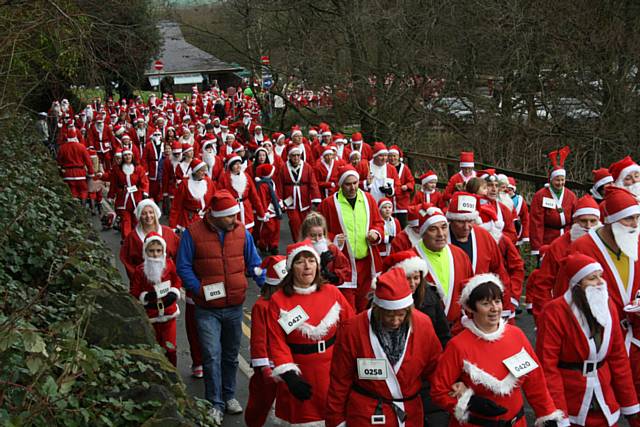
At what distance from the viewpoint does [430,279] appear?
6.49 meters

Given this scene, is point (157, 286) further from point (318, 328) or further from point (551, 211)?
point (551, 211)

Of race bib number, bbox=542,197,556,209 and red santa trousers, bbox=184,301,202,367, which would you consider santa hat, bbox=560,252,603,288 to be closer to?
red santa trousers, bbox=184,301,202,367

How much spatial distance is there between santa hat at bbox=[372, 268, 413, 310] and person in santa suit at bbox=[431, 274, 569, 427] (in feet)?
1.17

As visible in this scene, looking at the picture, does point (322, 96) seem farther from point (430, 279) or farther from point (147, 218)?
point (430, 279)

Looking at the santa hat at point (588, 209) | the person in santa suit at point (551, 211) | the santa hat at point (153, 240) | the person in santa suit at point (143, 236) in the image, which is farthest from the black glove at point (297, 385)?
the person in santa suit at point (551, 211)

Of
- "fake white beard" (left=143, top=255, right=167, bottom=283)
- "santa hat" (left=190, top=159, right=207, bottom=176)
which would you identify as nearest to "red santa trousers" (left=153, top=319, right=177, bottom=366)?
"fake white beard" (left=143, top=255, right=167, bottom=283)

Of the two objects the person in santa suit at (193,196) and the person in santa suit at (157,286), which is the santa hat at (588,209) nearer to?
the person in santa suit at (157,286)

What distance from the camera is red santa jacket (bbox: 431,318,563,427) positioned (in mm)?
4680

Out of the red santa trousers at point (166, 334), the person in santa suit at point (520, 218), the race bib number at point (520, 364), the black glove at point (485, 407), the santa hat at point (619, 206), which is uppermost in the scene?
the santa hat at point (619, 206)

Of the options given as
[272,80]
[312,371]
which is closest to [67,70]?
[312,371]

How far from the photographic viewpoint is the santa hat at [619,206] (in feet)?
20.3

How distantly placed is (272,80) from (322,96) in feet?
9.42

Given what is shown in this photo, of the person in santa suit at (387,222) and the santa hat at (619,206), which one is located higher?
the santa hat at (619,206)

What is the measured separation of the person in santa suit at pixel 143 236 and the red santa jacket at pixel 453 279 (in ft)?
9.16
